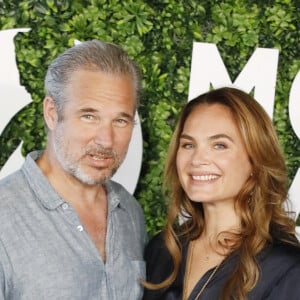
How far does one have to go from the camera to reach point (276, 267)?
1775 millimetres

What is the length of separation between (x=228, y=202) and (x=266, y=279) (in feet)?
0.96

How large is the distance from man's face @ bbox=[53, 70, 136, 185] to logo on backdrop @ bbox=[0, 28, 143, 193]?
2.71 feet

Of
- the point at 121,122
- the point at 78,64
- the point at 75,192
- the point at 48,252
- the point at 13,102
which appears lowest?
the point at 48,252

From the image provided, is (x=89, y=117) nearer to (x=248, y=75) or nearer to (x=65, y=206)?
(x=65, y=206)

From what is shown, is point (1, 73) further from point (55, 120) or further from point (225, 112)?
point (225, 112)

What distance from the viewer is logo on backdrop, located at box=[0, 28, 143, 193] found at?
267 cm

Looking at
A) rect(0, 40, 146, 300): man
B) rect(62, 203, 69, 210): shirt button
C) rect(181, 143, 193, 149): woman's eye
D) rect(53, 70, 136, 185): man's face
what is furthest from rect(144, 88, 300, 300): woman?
rect(62, 203, 69, 210): shirt button

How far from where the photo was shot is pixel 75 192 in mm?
1942

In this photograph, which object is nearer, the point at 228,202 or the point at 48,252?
the point at 48,252

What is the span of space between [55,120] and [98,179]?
0.21 meters

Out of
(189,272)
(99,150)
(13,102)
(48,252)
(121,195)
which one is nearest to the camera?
(48,252)

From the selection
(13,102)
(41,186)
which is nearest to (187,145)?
(41,186)

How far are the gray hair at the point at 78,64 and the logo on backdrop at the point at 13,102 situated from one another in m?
0.80

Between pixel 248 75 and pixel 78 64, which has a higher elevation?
pixel 78 64
